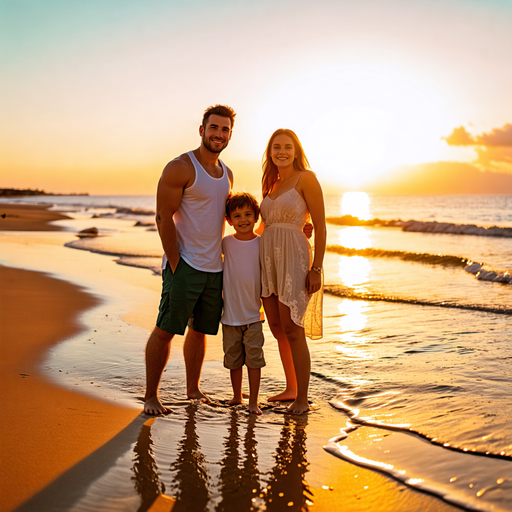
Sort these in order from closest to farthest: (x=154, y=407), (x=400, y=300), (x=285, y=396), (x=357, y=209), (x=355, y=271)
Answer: (x=154, y=407), (x=285, y=396), (x=400, y=300), (x=355, y=271), (x=357, y=209)

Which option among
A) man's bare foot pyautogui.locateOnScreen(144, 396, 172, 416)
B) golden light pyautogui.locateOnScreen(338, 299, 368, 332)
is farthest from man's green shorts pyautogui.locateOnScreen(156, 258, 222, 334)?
golden light pyautogui.locateOnScreen(338, 299, 368, 332)

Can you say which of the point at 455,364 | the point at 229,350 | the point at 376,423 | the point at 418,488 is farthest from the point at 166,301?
the point at 455,364

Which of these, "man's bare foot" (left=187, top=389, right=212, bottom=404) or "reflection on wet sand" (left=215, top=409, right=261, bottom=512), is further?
"man's bare foot" (left=187, top=389, right=212, bottom=404)

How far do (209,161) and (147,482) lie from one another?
2.34 m

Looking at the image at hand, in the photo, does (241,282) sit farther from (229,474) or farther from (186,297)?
(229,474)

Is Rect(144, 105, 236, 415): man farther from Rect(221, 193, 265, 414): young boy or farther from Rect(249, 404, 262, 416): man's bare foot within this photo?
Rect(249, 404, 262, 416): man's bare foot

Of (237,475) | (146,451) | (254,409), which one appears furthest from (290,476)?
(254,409)

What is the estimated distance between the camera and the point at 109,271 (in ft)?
35.8

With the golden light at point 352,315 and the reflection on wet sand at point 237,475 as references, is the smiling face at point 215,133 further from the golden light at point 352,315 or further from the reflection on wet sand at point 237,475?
the golden light at point 352,315

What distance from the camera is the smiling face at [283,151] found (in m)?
3.98

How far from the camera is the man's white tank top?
3.85 metres

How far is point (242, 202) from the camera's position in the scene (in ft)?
12.7

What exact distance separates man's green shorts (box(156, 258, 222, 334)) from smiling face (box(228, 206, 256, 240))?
1.28ft

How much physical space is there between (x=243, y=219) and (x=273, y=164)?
617mm
